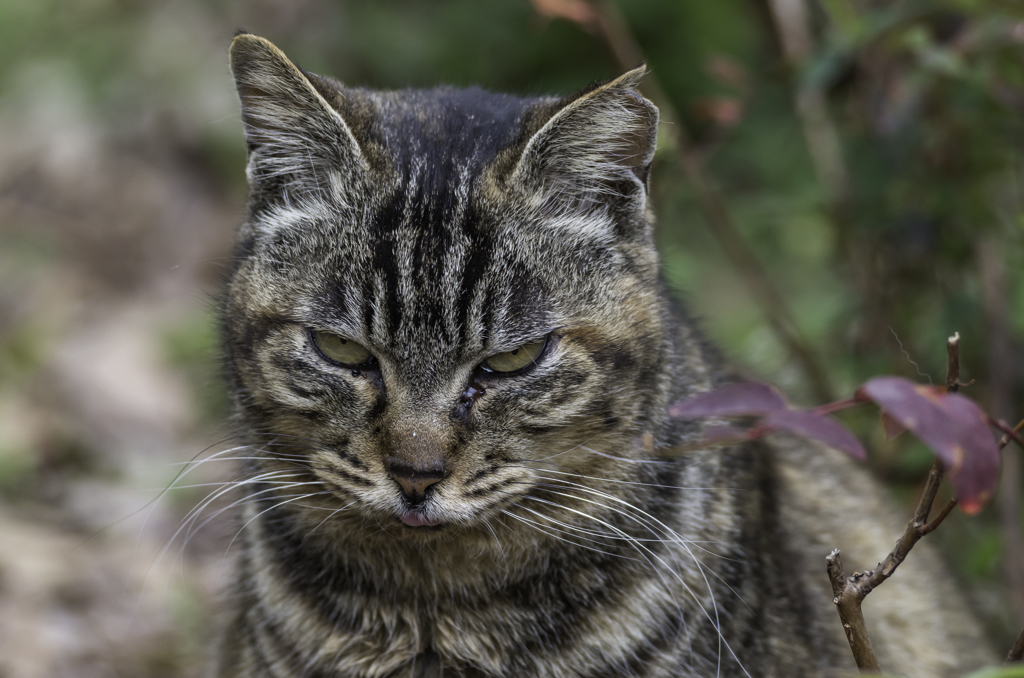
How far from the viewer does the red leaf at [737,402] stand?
4.49ft

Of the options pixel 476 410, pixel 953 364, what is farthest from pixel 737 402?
pixel 476 410

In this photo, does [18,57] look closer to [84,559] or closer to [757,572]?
[84,559]

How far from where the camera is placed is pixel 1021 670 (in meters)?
1.20

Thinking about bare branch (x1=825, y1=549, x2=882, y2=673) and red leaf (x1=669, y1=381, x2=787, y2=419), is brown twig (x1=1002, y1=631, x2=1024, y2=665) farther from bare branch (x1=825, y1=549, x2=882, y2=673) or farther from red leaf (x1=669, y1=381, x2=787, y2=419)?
red leaf (x1=669, y1=381, x2=787, y2=419)

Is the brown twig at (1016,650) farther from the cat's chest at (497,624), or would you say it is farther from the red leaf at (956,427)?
the cat's chest at (497,624)

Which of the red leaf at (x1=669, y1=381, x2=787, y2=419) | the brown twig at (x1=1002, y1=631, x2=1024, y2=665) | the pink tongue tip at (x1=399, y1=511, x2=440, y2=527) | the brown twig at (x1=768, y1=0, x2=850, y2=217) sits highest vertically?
the brown twig at (x1=768, y1=0, x2=850, y2=217)

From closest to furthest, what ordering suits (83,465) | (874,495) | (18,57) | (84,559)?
1. (874,495)
2. (84,559)
3. (83,465)
4. (18,57)

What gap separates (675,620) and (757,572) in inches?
10.6

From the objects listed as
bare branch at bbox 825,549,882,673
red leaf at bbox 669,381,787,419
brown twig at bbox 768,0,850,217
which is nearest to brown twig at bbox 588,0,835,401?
brown twig at bbox 768,0,850,217

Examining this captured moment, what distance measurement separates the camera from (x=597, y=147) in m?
2.30

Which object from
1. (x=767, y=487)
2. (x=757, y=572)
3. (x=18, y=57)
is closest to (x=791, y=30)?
(x=767, y=487)

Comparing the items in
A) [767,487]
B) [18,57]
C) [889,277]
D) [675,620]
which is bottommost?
[675,620]

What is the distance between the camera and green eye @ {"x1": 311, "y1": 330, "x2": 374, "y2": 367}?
218 cm

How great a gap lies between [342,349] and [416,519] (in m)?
0.42
